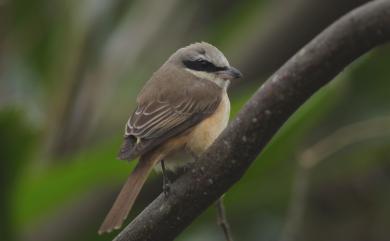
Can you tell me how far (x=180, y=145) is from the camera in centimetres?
335

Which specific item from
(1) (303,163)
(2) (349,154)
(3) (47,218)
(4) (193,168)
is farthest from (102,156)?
(4) (193,168)

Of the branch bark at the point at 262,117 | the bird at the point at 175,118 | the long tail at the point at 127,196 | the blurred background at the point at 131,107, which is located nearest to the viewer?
the branch bark at the point at 262,117

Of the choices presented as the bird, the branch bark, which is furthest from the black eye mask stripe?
the branch bark

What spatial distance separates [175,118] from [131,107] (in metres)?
2.34

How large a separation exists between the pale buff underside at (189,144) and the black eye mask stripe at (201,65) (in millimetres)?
327

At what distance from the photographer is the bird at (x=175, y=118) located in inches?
124

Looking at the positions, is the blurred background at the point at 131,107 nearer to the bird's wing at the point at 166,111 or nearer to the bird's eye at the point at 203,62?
the bird's eye at the point at 203,62

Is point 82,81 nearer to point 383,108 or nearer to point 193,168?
point 383,108

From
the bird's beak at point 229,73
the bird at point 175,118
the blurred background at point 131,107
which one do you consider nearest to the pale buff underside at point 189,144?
the bird at point 175,118

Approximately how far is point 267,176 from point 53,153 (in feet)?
4.58

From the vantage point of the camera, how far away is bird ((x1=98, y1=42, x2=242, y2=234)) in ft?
10.3

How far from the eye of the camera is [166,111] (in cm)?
341

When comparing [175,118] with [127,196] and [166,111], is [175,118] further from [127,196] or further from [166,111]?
[127,196]

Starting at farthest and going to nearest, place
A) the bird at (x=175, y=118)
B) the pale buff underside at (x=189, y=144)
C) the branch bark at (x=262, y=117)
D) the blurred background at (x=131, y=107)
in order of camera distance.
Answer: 1. the blurred background at (x=131, y=107)
2. the pale buff underside at (x=189, y=144)
3. the bird at (x=175, y=118)
4. the branch bark at (x=262, y=117)
